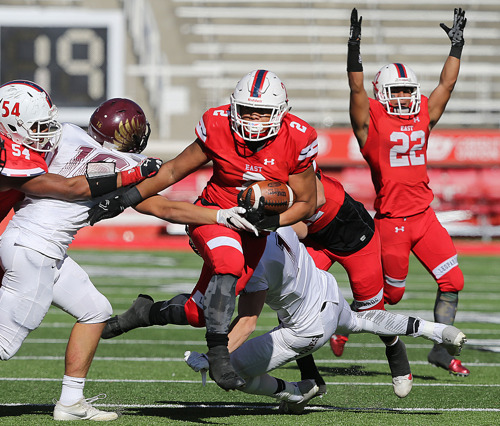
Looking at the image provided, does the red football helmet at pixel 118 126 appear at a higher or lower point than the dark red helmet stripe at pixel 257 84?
lower

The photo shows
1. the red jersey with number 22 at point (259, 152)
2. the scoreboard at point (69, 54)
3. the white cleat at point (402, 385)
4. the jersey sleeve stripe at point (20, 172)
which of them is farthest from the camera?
the scoreboard at point (69, 54)

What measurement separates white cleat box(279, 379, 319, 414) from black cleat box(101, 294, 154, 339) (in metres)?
0.81

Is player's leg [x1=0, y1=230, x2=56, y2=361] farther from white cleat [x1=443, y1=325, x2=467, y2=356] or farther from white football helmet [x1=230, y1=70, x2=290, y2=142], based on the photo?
white cleat [x1=443, y1=325, x2=467, y2=356]

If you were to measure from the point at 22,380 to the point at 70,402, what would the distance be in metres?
1.22

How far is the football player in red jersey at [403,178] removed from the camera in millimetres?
5656

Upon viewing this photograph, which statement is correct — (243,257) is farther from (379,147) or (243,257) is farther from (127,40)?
(127,40)

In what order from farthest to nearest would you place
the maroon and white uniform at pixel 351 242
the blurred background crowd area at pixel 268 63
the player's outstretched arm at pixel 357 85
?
1. the blurred background crowd area at pixel 268 63
2. the player's outstretched arm at pixel 357 85
3. the maroon and white uniform at pixel 351 242

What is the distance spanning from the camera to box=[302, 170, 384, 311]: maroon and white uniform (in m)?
5.05

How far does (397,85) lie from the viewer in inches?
228

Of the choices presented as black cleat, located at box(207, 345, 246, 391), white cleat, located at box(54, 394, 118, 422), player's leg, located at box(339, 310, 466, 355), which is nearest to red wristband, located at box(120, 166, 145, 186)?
black cleat, located at box(207, 345, 246, 391)

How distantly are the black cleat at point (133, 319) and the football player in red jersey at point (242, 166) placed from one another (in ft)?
1.33

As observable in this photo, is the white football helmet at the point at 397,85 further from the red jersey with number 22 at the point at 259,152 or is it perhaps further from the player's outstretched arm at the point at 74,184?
the player's outstretched arm at the point at 74,184

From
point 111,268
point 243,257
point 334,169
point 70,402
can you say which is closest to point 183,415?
point 70,402

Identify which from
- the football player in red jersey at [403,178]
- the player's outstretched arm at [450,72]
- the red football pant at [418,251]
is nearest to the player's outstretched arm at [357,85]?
the football player in red jersey at [403,178]
